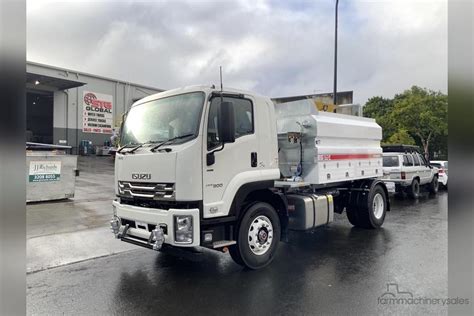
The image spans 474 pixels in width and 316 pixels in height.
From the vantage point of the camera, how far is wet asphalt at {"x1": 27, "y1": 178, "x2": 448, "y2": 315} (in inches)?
155

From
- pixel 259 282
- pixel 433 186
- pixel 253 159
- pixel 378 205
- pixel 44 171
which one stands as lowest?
pixel 259 282

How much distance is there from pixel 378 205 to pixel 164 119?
→ 6.02 meters

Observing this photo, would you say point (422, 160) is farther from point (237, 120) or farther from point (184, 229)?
point (184, 229)

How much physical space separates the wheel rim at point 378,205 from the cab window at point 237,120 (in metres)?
4.62

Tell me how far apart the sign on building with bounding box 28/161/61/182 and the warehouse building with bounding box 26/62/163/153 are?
19927mm

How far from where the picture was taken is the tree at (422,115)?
83.1 ft

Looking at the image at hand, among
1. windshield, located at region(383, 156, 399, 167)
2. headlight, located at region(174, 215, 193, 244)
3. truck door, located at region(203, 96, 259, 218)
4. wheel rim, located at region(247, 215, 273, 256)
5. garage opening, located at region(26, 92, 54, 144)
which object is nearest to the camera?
headlight, located at region(174, 215, 193, 244)

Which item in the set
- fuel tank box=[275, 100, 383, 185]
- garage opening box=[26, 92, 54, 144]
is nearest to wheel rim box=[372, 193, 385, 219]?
fuel tank box=[275, 100, 383, 185]

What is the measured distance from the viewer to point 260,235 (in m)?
5.27

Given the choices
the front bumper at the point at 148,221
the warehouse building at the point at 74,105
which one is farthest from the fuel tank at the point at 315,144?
the warehouse building at the point at 74,105

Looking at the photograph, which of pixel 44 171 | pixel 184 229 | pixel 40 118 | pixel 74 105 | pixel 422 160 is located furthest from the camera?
pixel 40 118

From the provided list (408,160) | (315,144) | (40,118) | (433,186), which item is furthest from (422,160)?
(40,118)

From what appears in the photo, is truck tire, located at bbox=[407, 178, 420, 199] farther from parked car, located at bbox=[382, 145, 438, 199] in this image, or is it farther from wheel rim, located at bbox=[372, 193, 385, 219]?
wheel rim, located at bbox=[372, 193, 385, 219]

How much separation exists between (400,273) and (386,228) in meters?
3.47
